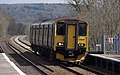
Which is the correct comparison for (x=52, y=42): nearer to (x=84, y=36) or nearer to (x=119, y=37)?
(x=84, y=36)

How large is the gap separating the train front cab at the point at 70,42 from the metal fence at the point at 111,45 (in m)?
3.67

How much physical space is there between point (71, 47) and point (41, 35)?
5769 millimetres

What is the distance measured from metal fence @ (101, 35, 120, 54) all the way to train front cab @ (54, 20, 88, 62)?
12.0ft

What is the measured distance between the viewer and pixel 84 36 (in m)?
25.4

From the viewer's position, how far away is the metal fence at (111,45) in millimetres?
28484

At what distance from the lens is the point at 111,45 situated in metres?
28.7

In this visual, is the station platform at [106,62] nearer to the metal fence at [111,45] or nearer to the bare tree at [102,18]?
the metal fence at [111,45]

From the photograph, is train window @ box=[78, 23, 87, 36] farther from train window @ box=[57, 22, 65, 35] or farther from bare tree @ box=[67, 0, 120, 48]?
bare tree @ box=[67, 0, 120, 48]

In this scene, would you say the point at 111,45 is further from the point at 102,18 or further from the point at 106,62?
the point at 102,18

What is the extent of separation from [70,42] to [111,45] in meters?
4.66

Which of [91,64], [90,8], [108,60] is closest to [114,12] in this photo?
[90,8]

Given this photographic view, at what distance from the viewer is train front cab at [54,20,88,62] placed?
2500 cm

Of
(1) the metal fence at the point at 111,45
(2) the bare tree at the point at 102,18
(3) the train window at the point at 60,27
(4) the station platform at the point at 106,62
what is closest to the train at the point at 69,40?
(3) the train window at the point at 60,27

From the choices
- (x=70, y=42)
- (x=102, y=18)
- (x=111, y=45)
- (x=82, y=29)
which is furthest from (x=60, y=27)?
(x=102, y=18)
